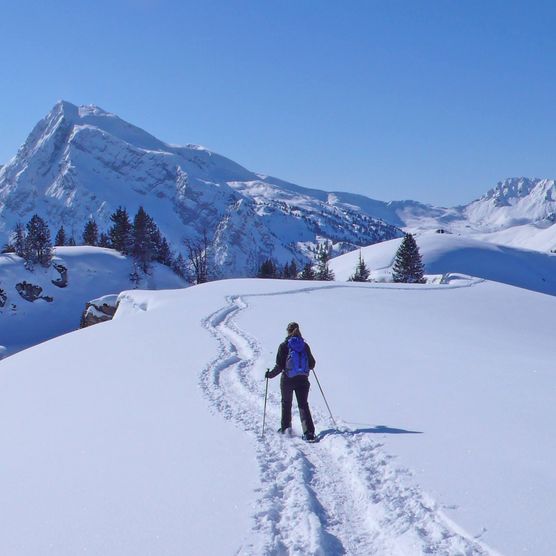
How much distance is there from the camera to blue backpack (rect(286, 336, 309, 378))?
1104 centimetres

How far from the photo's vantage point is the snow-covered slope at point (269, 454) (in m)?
6.59

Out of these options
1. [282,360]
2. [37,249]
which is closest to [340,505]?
[282,360]

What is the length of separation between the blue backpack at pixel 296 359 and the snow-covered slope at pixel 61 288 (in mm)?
52761

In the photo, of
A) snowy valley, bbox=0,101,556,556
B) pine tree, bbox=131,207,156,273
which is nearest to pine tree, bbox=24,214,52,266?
pine tree, bbox=131,207,156,273

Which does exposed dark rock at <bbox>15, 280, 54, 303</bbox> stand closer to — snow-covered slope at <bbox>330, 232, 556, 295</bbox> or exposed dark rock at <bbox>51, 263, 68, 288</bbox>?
exposed dark rock at <bbox>51, 263, 68, 288</bbox>

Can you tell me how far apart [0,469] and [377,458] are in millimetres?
6204

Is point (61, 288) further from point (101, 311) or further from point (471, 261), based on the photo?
point (471, 261)

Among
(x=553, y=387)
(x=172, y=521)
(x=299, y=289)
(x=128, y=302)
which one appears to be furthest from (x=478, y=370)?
(x=128, y=302)

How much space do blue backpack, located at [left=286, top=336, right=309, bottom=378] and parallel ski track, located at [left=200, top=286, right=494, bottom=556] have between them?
1.26 meters

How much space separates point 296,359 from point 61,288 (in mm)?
67657

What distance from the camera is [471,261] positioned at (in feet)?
399

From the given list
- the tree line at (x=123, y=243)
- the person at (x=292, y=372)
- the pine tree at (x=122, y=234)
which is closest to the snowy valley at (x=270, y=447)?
the person at (x=292, y=372)

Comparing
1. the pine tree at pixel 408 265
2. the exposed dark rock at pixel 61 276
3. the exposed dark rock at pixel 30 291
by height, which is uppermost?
the pine tree at pixel 408 265

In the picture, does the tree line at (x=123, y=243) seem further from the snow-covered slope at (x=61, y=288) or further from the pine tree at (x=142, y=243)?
the snow-covered slope at (x=61, y=288)
